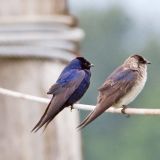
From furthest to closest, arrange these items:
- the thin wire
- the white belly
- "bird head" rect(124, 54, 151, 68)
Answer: "bird head" rect(124, 54, 151, 68) → the white belly → the thin wire

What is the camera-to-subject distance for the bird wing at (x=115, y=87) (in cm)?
408

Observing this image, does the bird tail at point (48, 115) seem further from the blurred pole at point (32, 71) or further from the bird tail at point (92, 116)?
the blurred pole at point (32, 71)

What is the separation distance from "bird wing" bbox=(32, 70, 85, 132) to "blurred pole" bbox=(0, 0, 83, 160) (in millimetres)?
184

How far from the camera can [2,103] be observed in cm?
469

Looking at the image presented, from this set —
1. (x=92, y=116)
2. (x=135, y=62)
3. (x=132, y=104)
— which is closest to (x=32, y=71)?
(x=135, y=62)

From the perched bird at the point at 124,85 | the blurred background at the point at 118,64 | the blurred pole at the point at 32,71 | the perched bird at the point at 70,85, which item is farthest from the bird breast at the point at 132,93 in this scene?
the blurred background at the point at 118,64

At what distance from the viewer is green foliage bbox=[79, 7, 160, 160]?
22.0 m

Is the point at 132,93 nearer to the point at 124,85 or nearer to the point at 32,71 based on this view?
the point at 124,85

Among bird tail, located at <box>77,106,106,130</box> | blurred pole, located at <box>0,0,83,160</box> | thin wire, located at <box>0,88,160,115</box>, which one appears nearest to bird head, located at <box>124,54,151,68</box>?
thin wire, located at <box>0,88,160,115</box>

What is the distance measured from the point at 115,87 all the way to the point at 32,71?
0.47m

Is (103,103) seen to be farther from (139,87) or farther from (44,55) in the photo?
(44,55)

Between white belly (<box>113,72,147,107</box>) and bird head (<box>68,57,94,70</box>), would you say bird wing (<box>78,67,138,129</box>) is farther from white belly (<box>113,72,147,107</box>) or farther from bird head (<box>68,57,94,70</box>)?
bird head (<box>68,57,94,70</box>)

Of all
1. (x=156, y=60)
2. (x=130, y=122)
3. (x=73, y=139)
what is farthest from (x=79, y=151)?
(x=156, y=60)

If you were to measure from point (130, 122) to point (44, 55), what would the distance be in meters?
20.3
